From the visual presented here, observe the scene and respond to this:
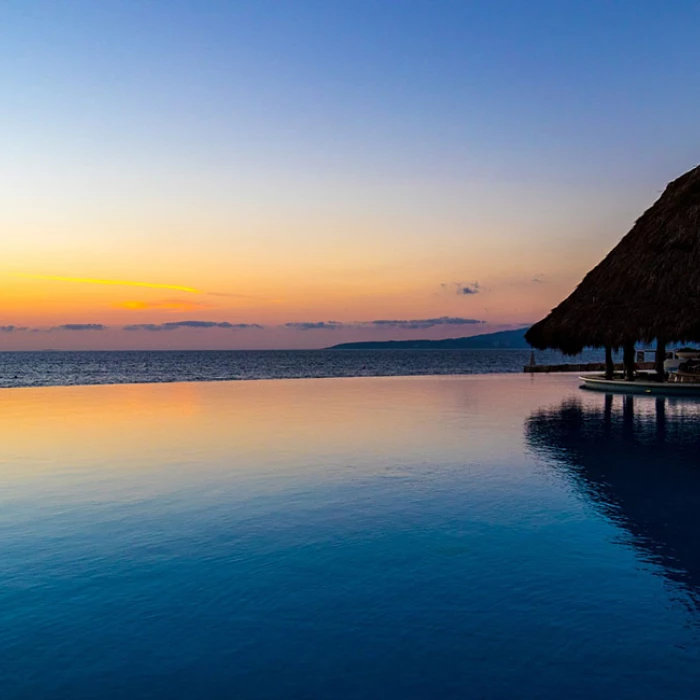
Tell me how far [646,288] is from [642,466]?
13647mm

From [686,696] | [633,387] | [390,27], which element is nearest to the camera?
[686,696]

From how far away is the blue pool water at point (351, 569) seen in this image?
3068mm

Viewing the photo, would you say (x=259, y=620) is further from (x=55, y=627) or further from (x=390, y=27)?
(x=390, y=27)

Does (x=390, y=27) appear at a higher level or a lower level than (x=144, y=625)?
higher

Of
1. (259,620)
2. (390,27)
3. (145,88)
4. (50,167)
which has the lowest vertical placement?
(259,620)

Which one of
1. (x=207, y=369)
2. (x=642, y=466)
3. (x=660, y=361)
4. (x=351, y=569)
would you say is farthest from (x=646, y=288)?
(x=207, y=369)

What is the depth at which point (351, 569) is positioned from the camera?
4.56 m

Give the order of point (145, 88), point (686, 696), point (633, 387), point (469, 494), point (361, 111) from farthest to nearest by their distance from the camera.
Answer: point (633, 387)
point (361, 111)
point (145, 88)
point (469, 494)
point (686, 696)

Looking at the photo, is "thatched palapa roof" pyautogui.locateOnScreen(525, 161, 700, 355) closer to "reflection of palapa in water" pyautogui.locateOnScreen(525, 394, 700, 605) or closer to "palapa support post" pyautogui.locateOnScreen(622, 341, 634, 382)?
"palapa support post" pyautogui.locateOnScreen(622, 341, 634, 382)

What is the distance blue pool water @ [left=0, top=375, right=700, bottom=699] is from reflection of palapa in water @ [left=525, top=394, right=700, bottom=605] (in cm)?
5

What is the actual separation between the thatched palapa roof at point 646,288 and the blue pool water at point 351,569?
34.2 feet

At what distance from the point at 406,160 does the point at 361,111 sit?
336cm

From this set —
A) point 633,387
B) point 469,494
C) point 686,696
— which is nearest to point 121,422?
point 469,494

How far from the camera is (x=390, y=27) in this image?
15.3 m
